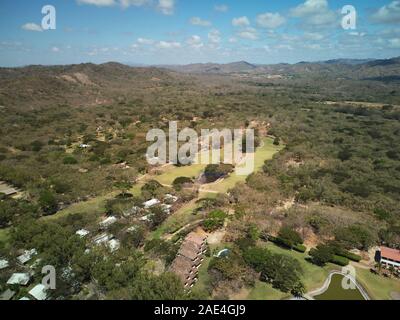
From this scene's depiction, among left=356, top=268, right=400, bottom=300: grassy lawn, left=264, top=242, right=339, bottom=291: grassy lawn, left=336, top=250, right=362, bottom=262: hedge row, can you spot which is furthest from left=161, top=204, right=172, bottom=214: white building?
left=356, top=268, right=400, bottom=300: grassy lawn

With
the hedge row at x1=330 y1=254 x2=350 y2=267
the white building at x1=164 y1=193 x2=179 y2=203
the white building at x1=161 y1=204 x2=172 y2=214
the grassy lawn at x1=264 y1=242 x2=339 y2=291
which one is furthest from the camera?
the white building at x1=164 y1=193 x2=179 y2=203

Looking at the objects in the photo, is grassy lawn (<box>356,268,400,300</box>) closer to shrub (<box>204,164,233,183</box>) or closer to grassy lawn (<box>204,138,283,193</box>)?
grassy lawn (<box>204,138,283,193</box>)

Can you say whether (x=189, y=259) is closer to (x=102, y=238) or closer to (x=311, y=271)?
(x=102, y=238)

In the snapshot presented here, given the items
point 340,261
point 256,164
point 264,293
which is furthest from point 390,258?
point 256,164

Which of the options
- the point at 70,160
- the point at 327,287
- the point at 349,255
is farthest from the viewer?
the point at 70,160
